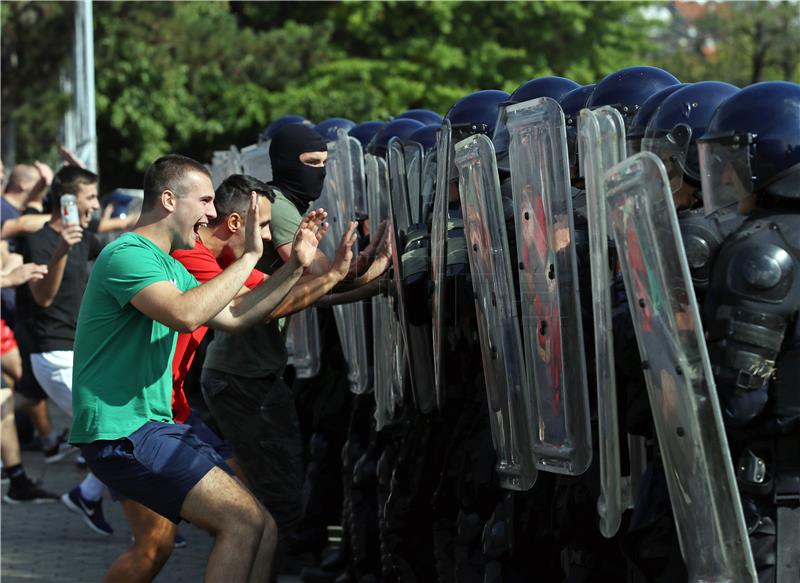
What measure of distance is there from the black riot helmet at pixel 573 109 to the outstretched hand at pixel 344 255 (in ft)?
3.15

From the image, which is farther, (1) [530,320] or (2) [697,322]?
(1) [530,320]

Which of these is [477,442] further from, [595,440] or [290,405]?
[290,405]

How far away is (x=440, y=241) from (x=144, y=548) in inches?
60.1

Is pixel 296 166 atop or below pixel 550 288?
below

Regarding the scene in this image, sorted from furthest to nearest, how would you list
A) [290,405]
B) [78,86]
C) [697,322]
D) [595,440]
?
[78,86] < [290,405] < [595,440] < [697,322]

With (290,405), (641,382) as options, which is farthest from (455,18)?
(641,382)

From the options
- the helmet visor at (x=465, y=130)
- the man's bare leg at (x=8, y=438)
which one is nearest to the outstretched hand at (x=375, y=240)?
the helmet visor at (x=465, y=130)

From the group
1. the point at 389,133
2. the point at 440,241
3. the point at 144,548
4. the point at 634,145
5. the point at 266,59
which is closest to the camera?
the point at 634,145

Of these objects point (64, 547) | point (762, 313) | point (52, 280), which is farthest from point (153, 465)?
point (52, 280)

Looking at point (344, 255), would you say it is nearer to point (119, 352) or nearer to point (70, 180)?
point (119, 352)

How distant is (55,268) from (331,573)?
295 centimetres

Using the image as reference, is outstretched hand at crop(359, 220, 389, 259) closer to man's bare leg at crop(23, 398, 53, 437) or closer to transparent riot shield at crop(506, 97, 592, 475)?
transparent riot shield at crop(506, 97, 592, 475)

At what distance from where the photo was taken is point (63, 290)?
9586 mm

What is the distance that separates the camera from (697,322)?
135 inches
